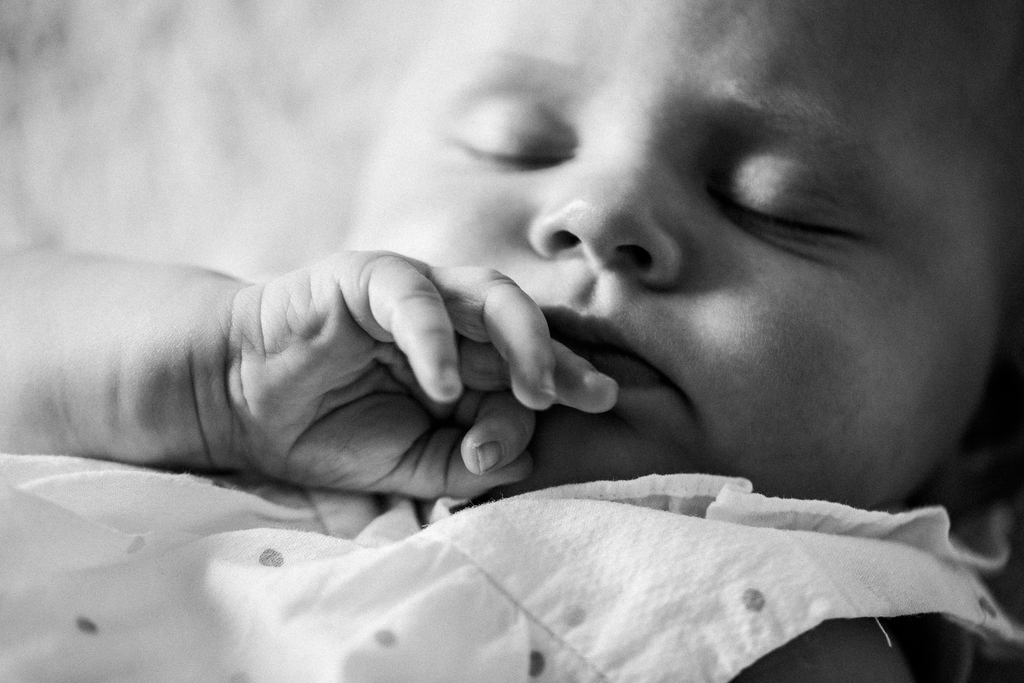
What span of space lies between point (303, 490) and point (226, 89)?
2.59ft

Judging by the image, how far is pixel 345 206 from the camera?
1.43 meters

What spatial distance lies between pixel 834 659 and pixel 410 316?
0.42 m

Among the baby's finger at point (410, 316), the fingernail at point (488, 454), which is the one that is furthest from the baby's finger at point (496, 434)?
the baby's finger at point (410, 316)

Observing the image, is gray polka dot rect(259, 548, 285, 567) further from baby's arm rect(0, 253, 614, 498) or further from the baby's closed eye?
the baby's closed eye

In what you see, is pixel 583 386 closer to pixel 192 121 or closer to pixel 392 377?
pixel 392 377

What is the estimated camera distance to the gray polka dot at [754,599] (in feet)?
2.43

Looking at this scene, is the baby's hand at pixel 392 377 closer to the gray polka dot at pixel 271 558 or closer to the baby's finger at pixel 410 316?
the baby's finger at pixel 410 316

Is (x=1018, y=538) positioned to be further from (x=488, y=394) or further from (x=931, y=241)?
(x=488, y=394)

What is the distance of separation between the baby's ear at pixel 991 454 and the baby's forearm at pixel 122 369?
0.85 metres

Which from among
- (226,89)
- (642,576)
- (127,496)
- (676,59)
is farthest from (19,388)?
(226,89)

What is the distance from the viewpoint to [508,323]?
0.73 metres

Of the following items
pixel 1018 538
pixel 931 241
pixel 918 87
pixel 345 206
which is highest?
pixel 918 87

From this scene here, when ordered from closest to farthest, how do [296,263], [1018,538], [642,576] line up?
[642,576]
[1018,538]
[296,263]

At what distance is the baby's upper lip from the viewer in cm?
84
